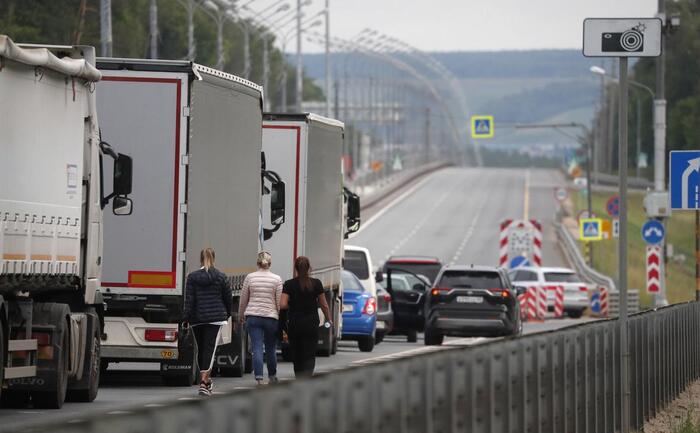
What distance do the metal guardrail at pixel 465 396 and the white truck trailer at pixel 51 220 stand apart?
4.91 meters

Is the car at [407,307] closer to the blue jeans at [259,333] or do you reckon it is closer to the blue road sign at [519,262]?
the blue jeans at [259,333]

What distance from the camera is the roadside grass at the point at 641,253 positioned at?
218 ft

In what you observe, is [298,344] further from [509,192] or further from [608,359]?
[509,192]

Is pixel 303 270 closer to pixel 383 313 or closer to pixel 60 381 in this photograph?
pixel 60 381

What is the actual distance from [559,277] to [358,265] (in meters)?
26.0

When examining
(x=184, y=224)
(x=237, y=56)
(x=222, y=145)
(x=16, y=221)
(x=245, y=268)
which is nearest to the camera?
(x=16, y=221)

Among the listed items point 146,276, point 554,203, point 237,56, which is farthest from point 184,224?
point 237,56

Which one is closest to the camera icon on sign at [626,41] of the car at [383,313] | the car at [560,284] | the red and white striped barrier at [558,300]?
the car at [383,313]

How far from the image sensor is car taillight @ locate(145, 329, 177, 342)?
21.4m

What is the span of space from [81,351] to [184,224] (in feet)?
9.70

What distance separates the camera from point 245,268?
24281 millimetres

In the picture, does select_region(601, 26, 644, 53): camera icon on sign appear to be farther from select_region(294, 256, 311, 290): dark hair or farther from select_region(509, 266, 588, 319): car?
select_region(509, 266, 588, 319): car

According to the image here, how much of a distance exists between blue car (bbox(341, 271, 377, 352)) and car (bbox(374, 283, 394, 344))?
3154 millimetres

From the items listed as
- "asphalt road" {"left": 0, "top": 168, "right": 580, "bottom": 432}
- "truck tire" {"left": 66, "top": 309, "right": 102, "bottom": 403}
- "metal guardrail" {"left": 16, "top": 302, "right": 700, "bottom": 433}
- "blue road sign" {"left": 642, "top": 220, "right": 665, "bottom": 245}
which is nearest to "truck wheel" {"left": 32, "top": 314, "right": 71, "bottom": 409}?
"asphalt road" {"left": 0, "top": 168, "right": 580, "bottom": 432}
